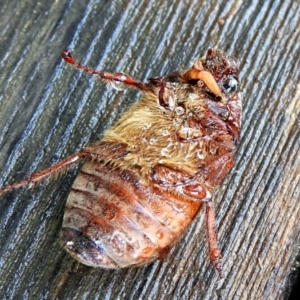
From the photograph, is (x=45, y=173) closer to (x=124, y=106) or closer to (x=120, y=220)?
(x=120, y=220)

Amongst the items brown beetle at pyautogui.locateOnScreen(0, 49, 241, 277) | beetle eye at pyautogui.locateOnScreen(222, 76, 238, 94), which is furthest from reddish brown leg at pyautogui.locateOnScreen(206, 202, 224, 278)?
beetle eye at pyautogui.locateOnScreen(222, 76, 238, 94)

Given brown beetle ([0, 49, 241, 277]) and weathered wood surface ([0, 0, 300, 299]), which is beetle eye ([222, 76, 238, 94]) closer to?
brown beetle ([0, 49, 241, 277])

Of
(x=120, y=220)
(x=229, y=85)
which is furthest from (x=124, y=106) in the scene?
(x=120, y=220)

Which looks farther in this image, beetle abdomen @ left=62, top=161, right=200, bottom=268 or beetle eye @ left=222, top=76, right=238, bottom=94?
beetle eye @ left=222, top=76, right=238, bottom=94

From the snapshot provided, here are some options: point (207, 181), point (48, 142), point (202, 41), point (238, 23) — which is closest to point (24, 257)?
point (48, 142)

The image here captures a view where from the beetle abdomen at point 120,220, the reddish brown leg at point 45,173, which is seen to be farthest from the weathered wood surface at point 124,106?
the beetle abdomen at point 120,220
